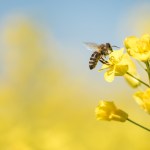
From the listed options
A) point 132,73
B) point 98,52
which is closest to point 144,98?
point 132,73

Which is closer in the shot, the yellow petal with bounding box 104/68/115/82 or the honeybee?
the yellow petal with bounding box 104/68/115/82

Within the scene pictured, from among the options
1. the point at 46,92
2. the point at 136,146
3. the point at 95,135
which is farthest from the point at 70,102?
the point at 136,146

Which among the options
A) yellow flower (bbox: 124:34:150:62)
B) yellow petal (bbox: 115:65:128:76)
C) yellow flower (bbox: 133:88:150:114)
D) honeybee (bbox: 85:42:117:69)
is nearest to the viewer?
yellow flower (bbox: 133:88:150:114)

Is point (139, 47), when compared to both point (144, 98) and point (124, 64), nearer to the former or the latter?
point (124, 64)

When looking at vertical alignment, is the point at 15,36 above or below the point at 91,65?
above

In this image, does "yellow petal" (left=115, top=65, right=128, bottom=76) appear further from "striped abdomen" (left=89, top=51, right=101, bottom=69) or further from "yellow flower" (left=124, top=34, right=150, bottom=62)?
"striped abdomen" (left=89, top=51, right=101, bottom=69)

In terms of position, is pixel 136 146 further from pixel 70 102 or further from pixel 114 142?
pixel 70 102

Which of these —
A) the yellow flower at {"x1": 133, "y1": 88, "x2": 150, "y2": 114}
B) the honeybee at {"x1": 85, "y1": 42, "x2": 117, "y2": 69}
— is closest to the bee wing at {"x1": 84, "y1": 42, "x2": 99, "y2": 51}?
the honeybee at {"x1": 85, "y1": 42, "x2": 117, "y2": 69}
